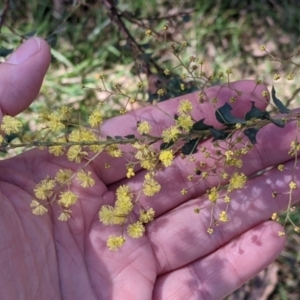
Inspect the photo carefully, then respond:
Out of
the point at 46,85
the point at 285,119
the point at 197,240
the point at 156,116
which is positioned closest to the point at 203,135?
the point at 285,119

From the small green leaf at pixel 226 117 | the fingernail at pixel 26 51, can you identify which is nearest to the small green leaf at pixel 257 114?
the small green leaf at pixel 226 117

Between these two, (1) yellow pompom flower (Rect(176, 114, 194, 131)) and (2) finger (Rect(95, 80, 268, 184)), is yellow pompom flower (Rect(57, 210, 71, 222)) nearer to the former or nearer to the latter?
(2) finger (Rect(95, 80, 268, 184))

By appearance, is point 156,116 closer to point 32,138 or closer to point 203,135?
point 203,135

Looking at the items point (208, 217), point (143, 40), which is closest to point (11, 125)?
point (208, 217)

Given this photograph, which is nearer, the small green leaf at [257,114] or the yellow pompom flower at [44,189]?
the small green leaf at [257,114]

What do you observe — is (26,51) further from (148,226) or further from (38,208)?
(148,226)

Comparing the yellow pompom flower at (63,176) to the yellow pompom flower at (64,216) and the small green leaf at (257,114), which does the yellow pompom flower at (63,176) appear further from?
the small green leaf at (257,114)

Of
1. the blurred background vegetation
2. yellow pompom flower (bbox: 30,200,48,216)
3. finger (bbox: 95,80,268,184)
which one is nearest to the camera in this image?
yellow pompom flower (bbox: 30,200,48,216)

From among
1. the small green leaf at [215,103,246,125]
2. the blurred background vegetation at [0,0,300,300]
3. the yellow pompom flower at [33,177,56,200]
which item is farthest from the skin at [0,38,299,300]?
the blurred background vegetation at [0,0,300,300]
